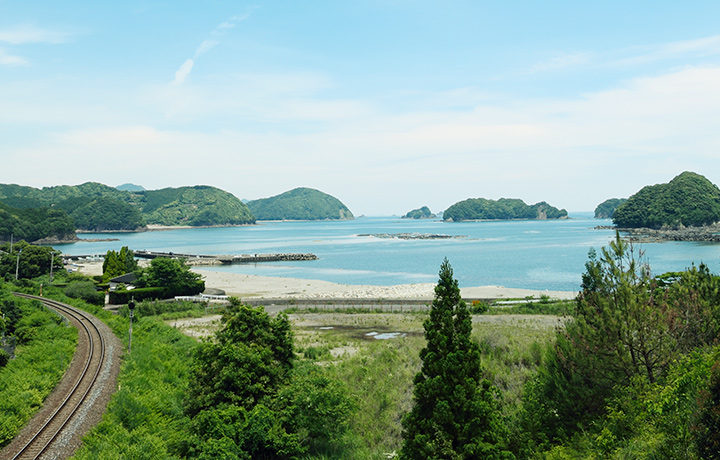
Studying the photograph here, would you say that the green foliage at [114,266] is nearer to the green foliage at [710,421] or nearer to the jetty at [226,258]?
the jetty at [226,258]

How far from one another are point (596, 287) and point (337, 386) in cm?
1073

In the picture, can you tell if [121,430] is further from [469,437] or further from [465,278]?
[465,278]

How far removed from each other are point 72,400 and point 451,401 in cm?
1814

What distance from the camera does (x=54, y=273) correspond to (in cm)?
7788

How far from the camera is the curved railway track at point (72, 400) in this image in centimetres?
1780

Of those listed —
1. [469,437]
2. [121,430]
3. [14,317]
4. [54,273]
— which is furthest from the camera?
[54,273]

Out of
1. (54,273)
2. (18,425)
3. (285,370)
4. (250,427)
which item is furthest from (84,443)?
(54,273)

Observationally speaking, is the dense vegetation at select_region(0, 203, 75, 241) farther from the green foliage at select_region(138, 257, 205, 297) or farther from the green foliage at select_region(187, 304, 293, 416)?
the green foliage at select_region(187, 304, 293, 416)

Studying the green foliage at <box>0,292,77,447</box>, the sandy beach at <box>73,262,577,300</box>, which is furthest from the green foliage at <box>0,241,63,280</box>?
the green foliage at <box>0,292,77,447</box>


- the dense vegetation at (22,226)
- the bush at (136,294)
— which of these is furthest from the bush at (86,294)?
the dense vegetation at (22,226)

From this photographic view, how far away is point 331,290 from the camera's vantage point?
3209 inches

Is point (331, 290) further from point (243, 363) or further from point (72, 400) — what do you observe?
point (243, 363)

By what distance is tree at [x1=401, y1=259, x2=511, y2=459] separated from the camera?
1441 cm

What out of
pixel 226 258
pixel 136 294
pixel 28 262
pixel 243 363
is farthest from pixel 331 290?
pixel 226 258
